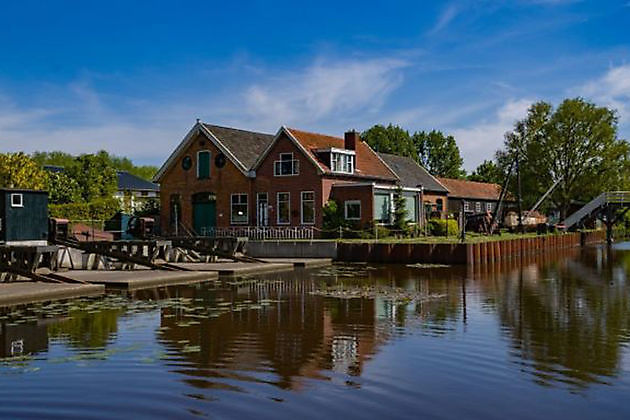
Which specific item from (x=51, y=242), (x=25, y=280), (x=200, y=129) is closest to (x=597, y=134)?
(x=200, y=129)

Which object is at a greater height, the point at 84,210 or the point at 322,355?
the point at 84,210

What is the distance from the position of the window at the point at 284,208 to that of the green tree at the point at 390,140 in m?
49.0

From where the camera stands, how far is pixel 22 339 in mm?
12594

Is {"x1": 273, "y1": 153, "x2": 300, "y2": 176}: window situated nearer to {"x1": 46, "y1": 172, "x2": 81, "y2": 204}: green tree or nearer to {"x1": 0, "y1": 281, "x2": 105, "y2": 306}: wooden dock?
{"x1": 0, "y1": 281, "x2": 105, "y2": 306}: wooden dock

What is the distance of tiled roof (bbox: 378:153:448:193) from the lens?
4875cm

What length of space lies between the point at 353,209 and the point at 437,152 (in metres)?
56.3

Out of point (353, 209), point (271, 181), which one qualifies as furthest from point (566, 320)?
point (271, 181)

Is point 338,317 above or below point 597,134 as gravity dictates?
below

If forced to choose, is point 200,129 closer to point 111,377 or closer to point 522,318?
point 522,318

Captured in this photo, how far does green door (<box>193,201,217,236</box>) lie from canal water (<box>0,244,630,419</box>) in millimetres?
24097

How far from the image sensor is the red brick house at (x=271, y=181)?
132 ft

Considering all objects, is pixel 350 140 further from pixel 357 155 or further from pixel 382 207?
pixel 382 207

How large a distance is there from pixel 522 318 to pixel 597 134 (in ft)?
144

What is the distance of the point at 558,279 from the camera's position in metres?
24.1
